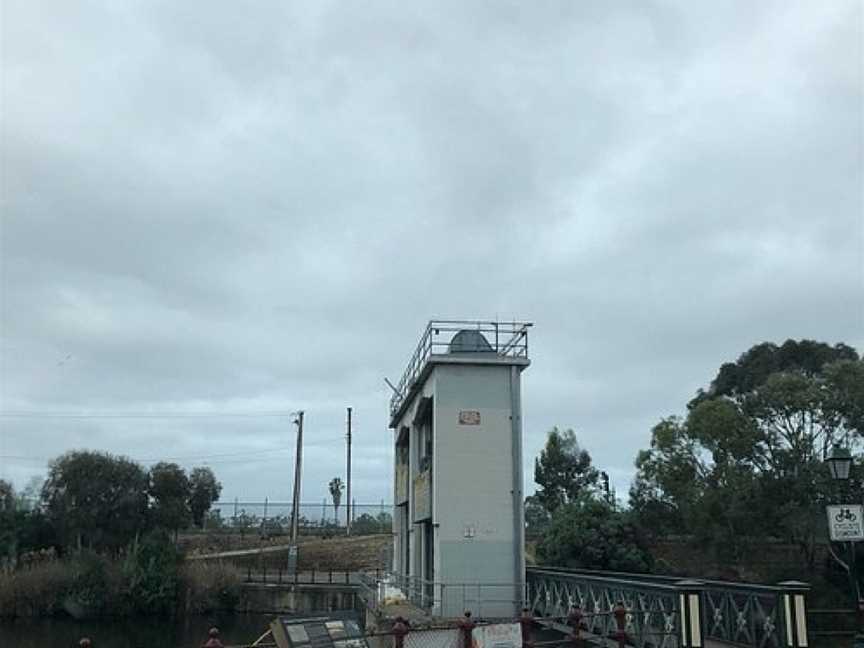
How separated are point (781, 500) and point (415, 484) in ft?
58.4

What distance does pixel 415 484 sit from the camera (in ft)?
104

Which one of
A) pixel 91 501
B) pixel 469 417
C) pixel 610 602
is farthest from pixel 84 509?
pixel 610 602

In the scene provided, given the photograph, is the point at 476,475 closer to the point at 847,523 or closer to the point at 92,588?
the point at 847,523

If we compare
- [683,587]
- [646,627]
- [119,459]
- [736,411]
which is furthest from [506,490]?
[119,459]

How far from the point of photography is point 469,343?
90.0 ft

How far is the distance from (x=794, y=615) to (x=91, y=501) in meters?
47.1

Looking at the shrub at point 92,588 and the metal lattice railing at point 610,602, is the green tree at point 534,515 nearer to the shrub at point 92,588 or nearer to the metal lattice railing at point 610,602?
the shrub at point 92,588

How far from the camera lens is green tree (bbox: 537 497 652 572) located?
33.1 metres

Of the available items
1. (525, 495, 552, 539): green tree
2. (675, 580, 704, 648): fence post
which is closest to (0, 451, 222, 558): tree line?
(525, 495, 552, 539): green tree

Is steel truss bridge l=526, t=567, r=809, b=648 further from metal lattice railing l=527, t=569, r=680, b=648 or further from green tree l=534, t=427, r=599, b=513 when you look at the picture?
green tree l=534, t=427, r=599, b=513

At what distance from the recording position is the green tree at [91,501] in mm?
52000

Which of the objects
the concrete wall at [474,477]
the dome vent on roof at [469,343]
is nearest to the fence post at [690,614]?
the concrete wall at [474,477]

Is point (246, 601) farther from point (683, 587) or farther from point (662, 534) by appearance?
point (683, 587)

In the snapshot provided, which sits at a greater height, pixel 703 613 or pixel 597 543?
pixel 597 543
